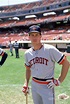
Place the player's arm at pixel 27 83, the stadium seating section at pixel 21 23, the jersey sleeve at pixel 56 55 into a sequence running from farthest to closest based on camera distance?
the stadium seating section at pixel 21 23 → the player's arm at pixel 27 83 → the jersey sleeve at pixel 56 55

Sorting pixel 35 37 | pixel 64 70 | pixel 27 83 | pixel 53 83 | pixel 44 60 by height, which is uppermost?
pixel 35 37

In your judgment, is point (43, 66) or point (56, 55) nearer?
point (56, 55)

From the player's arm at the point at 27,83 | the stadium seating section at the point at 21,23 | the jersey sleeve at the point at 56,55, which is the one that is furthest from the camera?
the stadium seating section at the point at 21,23

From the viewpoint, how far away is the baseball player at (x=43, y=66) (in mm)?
3779

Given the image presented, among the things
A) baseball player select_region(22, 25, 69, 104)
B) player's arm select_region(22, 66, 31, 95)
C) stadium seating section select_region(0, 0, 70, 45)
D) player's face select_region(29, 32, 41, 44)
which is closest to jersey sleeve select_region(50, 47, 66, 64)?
baseball player select_region(22, 25, 69, 104)

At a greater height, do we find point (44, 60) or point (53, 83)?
point (44, 60)

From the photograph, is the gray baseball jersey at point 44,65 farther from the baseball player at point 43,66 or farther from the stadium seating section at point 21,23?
the stadium seating section at point 21,23

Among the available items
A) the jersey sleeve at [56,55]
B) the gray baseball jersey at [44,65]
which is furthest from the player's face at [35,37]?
the jersey sleeve at [56,55]

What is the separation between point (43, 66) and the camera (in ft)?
12.7

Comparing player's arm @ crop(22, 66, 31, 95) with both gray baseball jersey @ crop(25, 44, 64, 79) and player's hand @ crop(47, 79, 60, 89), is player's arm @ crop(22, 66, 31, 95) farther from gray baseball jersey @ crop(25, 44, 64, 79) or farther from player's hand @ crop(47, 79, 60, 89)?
player's hand @ crop(47, 79, 60, 89)

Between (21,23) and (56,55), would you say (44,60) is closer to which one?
(56,55)

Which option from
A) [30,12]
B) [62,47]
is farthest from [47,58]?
[30,12]

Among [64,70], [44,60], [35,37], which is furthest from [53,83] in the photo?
[35,37]

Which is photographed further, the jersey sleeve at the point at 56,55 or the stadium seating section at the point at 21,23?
the stadium seating section at the point at 21,23
